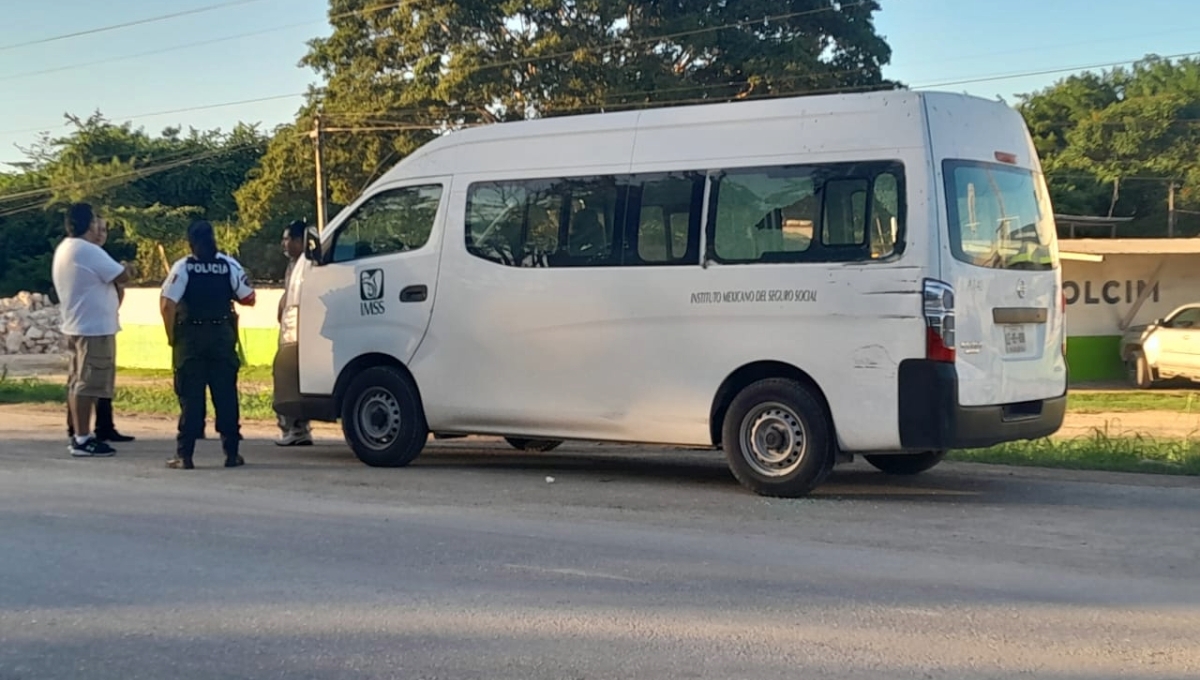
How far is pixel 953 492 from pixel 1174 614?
330cm

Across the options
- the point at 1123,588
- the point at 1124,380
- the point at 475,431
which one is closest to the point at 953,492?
the point at 1123,588

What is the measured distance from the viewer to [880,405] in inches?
311

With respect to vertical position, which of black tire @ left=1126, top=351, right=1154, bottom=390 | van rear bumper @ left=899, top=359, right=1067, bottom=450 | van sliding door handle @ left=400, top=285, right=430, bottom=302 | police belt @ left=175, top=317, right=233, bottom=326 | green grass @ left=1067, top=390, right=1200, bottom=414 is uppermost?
van sliding door handle @ left=400, top=285, right=430, bottom=302

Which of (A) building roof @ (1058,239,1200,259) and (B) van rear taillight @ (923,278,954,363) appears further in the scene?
(A) building roof @ (1058,239,1200,259)

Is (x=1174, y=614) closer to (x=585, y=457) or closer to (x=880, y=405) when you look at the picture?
A: (x=880, y=405)

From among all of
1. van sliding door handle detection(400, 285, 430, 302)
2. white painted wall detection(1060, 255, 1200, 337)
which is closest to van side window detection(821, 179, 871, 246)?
van sliding door handle detection(400, 285, 430, 302)

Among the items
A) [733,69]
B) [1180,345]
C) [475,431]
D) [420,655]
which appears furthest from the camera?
[733,69]

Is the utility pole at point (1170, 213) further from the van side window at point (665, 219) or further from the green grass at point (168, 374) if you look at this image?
the van side window at point (665, 219)

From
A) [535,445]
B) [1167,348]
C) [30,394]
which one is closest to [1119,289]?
[1167,348]

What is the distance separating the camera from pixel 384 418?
9859mm

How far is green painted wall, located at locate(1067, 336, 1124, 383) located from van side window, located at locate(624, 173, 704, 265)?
17792mm

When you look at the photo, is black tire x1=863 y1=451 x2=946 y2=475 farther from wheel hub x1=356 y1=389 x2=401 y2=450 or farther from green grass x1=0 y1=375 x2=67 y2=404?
green grass x1=0 y1=375 x2=67 y2=404

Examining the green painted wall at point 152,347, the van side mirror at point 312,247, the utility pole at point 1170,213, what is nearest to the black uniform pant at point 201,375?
the van side mirror at point 312,247

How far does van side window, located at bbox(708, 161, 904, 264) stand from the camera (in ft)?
26.0
